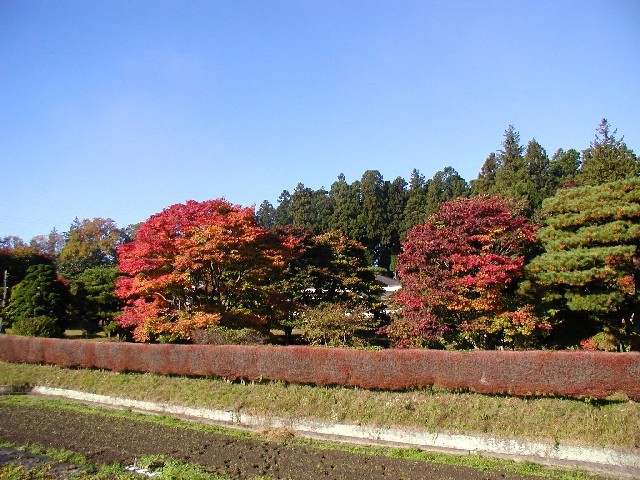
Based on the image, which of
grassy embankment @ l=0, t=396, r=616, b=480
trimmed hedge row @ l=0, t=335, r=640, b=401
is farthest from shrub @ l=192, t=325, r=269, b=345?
grassy embankment @ l=0, t=396, r=616, b=480

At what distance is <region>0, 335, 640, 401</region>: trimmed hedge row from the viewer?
40.0ft

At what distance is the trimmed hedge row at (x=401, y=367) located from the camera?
12188 millimetres

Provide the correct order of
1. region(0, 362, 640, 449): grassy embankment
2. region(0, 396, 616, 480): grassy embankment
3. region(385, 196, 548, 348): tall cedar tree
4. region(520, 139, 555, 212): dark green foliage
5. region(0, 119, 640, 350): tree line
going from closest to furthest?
region(0, 396, 616, 480): grassy embankment < region(0, 362, 640, 449): grassy embankment < region(0, 119, 640, 350): tree line < region(385, 196, 548, 348): tall cedar tree < region(520, 139, 555, 212): dark green foliage

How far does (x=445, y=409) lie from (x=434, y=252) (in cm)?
721

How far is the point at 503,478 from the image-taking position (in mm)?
9680

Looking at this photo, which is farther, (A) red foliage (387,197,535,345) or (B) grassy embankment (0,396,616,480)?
(A) red foliage (387,197,535,345)

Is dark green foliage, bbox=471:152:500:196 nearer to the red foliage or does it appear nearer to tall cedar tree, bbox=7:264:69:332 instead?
the red foliage

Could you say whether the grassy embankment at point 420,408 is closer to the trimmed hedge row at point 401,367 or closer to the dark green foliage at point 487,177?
the trimmed hedge row at point 401,367

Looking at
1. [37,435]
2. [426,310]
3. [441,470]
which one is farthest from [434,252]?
[37,435]

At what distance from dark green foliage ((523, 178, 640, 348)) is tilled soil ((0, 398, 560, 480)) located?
8462 mm

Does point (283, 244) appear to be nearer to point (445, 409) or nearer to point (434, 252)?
point (434, 252)

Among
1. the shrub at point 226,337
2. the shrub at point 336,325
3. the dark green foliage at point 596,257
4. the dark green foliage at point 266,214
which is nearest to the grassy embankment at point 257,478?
the shrub at point 226,337

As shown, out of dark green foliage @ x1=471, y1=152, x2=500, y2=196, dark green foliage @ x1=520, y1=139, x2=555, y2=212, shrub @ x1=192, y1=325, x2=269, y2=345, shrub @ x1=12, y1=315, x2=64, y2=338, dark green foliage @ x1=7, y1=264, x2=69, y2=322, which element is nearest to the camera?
shrub @ x1=192, y1=325, x2=269, y2=345

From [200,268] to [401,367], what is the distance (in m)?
10.6
